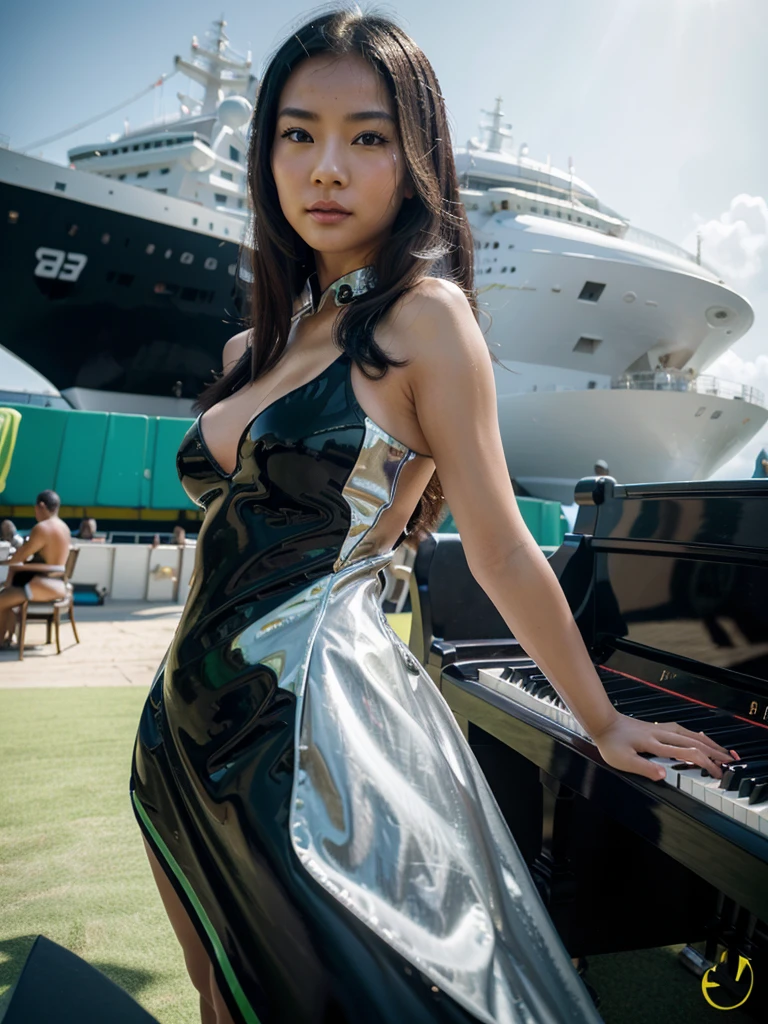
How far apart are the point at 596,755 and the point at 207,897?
739 mm

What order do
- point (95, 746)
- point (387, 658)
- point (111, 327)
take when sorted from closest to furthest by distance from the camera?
point (387, 658), point (95, 746), point (111, 327)

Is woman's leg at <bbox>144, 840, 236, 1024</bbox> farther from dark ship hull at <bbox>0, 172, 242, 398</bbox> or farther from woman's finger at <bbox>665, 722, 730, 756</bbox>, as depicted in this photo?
dark ship hull at <bbox>0, 172, 242, 398</bbox>

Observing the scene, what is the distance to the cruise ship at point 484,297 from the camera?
58.2 feet

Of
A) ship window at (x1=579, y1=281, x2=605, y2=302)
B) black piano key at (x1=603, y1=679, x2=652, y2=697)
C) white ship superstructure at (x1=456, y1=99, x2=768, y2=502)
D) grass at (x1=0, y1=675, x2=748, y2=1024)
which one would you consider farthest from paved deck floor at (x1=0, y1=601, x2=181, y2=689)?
ship window at (x1=579, y1=281, x2=605, y2=302)

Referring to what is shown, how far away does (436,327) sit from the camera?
0.83 meters

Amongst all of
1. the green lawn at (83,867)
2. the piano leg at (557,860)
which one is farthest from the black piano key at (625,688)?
the green lawn at (83,867)

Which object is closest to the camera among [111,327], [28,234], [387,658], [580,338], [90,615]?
[387,658]

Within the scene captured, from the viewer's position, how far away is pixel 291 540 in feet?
2.67

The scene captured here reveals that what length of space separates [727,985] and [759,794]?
1.28 m

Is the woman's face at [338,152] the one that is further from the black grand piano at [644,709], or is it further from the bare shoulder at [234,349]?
the black grand piano at [644,709]

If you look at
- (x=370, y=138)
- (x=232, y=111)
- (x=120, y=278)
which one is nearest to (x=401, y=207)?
(x=370, y=138)

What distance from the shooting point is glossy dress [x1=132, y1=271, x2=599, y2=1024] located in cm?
63

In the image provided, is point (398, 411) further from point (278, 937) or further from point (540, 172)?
point (540, 172)

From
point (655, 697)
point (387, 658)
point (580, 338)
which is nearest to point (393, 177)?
point (387, 658)
